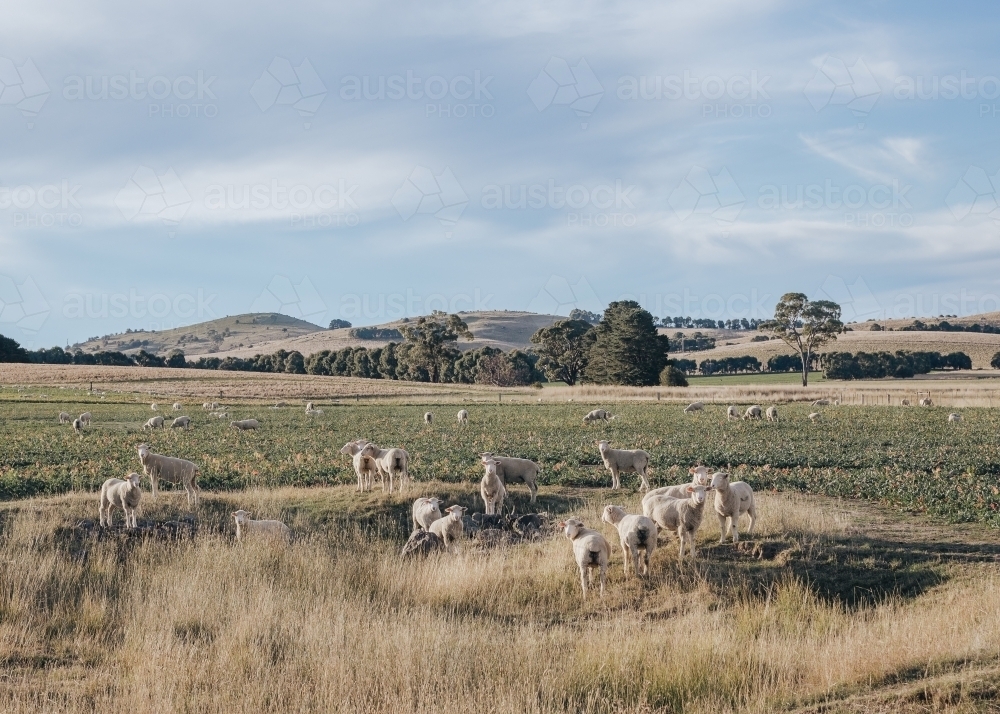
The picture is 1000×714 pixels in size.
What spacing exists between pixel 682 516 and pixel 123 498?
11744 millimetres

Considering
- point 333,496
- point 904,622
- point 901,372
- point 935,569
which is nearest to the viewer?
point 904,622

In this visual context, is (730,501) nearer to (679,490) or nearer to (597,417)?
(679,490)

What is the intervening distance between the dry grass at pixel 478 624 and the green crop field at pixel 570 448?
544cm

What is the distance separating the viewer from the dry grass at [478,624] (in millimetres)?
9617

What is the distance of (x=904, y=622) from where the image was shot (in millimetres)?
11273

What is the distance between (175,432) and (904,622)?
36284mm

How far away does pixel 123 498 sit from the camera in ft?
56.7

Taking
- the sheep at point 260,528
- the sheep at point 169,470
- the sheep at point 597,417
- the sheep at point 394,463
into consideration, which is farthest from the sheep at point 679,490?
the sheep at point 597,417

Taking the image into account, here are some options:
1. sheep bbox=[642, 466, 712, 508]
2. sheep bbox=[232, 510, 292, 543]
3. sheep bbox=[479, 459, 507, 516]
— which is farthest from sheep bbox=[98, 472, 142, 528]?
sheep bbox=[642, 466, 712, 508]

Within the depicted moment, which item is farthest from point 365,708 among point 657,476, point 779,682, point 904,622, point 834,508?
point 657,476

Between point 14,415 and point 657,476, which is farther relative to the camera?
point 14,415

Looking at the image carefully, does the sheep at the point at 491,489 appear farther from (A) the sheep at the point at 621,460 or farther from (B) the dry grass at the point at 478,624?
(A) the sheep at the point at 621,460

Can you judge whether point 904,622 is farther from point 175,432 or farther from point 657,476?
point 175,432

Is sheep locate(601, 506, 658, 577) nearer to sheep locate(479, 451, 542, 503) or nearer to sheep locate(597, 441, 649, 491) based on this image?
sheep locate(479, 451, 542, 503)
